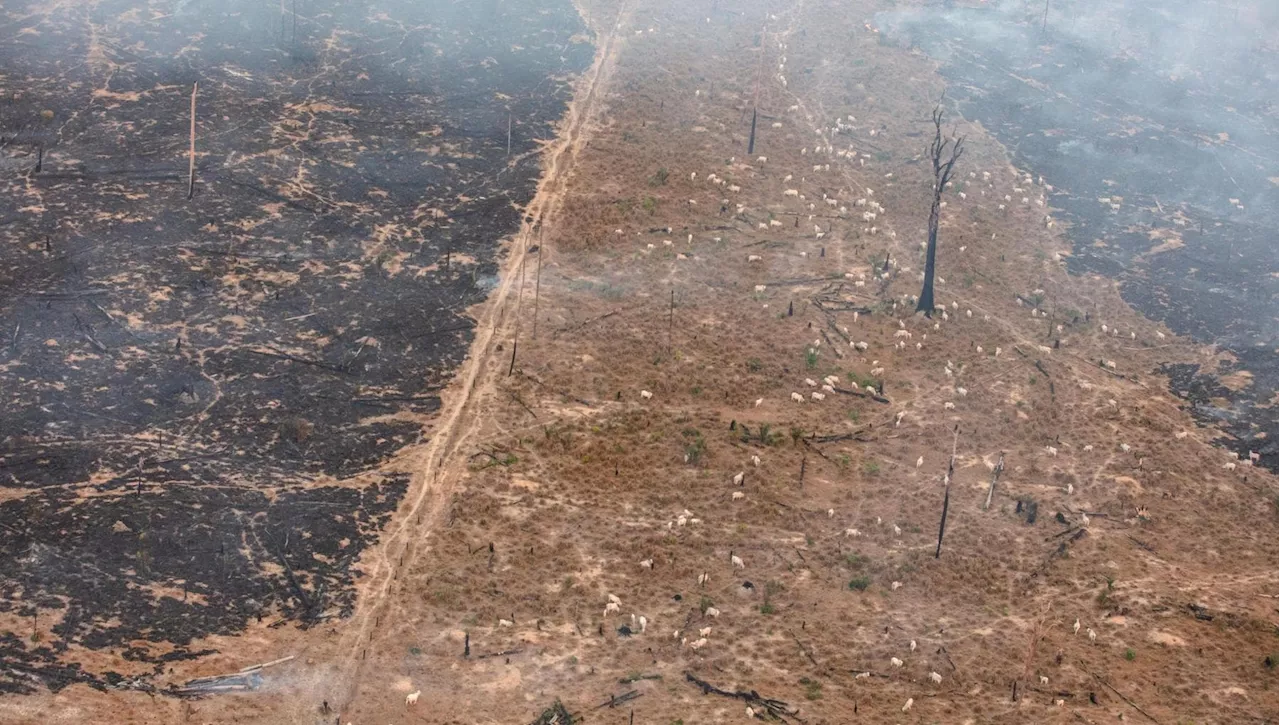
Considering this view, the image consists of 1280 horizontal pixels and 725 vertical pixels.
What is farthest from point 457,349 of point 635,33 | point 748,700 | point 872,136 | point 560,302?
point 635,33

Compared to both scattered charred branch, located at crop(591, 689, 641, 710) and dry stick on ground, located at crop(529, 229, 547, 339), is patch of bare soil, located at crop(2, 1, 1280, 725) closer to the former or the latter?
scattered charred branch, located at crop(591, 689, 641, 710)

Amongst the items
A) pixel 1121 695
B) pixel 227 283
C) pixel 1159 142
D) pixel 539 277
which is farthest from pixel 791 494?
pixel 1159 142

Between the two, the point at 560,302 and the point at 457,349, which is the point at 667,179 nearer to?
the point at 560,302

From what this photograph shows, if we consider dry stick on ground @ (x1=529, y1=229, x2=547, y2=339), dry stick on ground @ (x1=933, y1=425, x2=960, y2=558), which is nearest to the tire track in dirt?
dry stick on ground @ (x1=529, y1=229, x2=547, y2=339)

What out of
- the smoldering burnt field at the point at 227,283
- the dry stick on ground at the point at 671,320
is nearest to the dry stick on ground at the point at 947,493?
the dry stick on ground at the point at 671,320

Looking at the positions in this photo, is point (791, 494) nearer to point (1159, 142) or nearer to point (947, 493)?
point (947, 493)

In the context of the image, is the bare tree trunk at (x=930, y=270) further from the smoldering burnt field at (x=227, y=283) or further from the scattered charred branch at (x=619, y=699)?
the scattered charred branch at (x=619, y=699)
